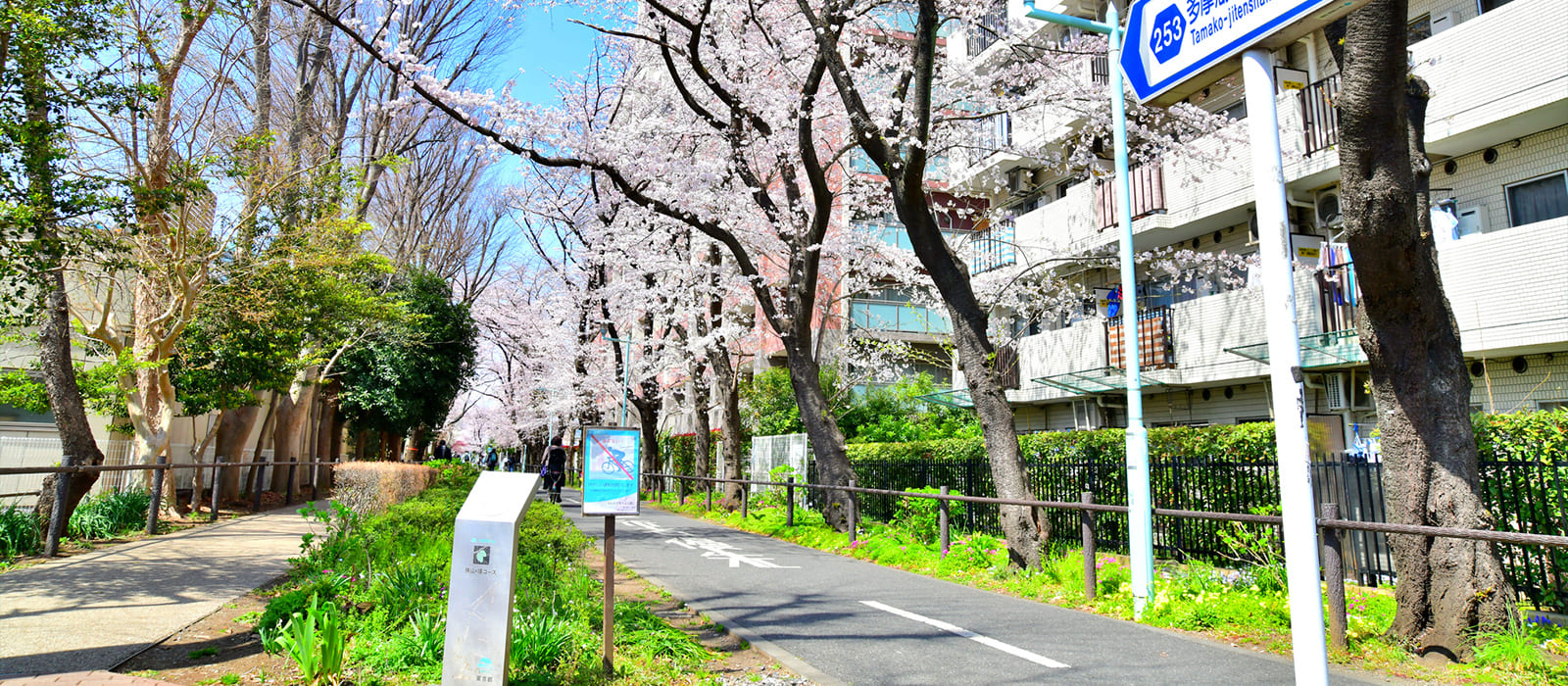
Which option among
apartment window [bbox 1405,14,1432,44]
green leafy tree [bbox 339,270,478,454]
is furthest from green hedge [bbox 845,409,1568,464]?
green leafy tree [bbox 339,270,478,454]

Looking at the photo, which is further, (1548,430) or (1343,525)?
(1548,430)

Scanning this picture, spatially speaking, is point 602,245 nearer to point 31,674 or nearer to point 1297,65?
point 1297,65

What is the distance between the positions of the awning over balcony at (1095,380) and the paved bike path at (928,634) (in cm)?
687

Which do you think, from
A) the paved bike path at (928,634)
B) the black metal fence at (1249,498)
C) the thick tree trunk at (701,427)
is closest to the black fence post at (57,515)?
the paved bike path at (928,634)

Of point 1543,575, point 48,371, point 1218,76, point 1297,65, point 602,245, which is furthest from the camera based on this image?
point 602,245

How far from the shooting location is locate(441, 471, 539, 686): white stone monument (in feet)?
14.5

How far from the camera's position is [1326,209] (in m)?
13.9

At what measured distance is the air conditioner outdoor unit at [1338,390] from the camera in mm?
12727

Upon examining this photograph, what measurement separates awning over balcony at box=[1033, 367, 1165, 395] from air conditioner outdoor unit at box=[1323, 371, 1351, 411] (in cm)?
286

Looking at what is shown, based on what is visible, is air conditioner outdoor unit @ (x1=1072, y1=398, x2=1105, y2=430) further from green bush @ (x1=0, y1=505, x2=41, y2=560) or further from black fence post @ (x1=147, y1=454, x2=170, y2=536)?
green bush @ (x1=0, y1=505, x2=41, y2=560)

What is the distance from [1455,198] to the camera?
11.9 m

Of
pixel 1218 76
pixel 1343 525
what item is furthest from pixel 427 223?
pixel 1343 525

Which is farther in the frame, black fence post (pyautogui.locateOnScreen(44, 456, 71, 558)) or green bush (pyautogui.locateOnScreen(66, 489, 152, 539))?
green bush (pyautogui.locateOnScreen(66, 489, 152, 539))

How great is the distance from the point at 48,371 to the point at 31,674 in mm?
7904
